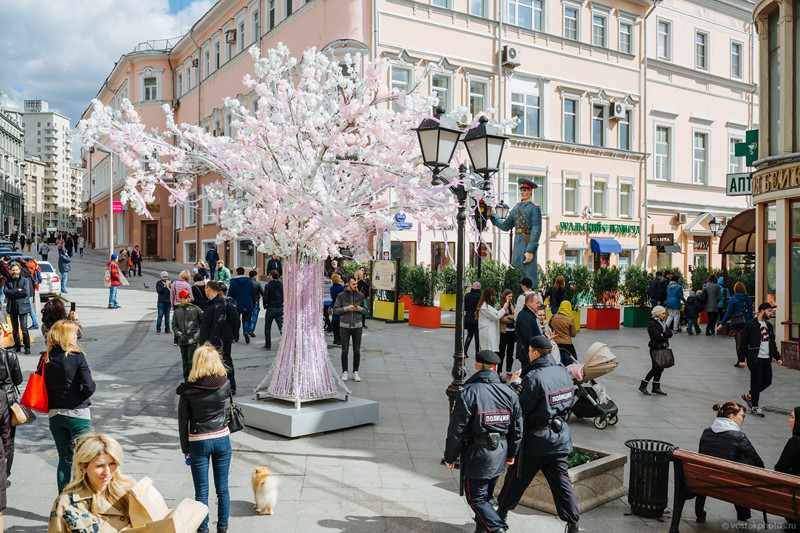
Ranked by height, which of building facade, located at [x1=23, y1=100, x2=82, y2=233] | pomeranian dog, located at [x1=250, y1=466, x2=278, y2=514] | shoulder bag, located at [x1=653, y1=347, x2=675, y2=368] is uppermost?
building facade, located at [x1=23, y1=100, x2=82, y2=233]

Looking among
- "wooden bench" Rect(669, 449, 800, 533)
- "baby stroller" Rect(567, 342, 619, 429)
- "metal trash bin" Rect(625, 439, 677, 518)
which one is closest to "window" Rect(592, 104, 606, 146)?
"baby stroller" Rect(567, 342, 619, 429)

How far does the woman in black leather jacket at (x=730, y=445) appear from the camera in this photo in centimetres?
602

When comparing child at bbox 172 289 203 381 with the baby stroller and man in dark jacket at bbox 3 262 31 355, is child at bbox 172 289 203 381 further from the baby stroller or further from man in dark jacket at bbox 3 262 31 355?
the baby stroller

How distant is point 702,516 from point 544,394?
2.10 m

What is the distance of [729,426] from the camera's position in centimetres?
607

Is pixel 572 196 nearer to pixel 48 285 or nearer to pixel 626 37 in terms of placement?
pixel 626 37

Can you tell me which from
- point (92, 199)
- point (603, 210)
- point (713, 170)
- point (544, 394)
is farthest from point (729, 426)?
point (92, 199)

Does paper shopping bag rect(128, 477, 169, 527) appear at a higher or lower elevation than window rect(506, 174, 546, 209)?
lower

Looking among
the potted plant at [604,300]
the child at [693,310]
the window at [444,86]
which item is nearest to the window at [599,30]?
the window at [444,86]

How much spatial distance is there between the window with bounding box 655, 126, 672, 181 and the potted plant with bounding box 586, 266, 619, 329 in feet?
55.5

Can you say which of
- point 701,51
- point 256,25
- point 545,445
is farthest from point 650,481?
point 701,51

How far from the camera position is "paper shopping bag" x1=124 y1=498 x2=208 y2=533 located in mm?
3686

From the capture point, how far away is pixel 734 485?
5480 millimetres

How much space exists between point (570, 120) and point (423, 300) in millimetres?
16288
